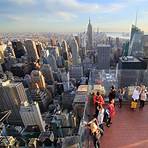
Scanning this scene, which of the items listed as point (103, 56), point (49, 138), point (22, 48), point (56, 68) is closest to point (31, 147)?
point (49, 138)

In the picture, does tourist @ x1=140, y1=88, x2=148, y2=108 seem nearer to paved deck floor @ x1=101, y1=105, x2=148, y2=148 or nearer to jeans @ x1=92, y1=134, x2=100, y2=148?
paved deck floor @ x1=101, y1=105, x2=148, y2=148

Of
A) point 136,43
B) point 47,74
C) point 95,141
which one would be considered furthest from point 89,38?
point 95,141

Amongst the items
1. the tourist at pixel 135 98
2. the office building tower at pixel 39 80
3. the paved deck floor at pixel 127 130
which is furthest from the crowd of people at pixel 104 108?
the office building tower at pixel 39 80

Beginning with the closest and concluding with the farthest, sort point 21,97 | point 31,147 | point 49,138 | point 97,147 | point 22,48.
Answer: point 97,147, point 31,147, point 49,138, point 21,97, point 22,48

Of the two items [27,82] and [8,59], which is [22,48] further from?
[27,82]

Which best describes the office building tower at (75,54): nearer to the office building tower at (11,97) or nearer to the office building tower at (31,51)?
the office building tower at (31,51)

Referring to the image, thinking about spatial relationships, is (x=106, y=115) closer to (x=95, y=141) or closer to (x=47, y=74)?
(x=95, y=141)
